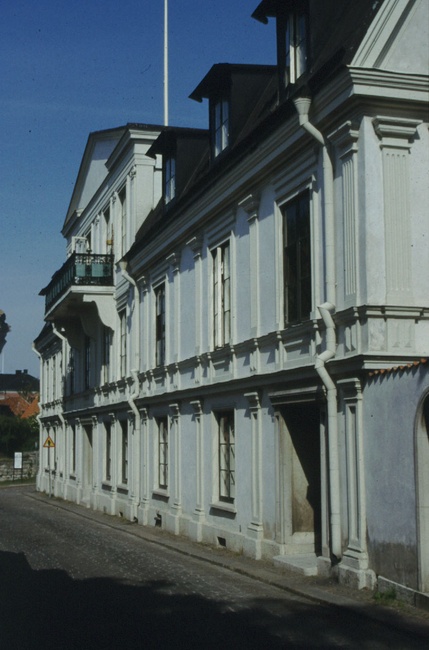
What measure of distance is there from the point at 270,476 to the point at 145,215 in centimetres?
1261

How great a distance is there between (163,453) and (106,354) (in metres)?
7.96

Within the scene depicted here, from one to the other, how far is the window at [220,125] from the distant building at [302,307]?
5 cm

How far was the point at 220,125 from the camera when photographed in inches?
764

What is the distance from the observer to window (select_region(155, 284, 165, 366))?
23.7m

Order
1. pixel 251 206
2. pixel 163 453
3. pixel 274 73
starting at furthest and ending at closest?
pixel 163 453
pixel 274 73
pixel 251 206

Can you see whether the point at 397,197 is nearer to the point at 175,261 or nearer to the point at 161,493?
the point at 175,261

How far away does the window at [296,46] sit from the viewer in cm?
1544

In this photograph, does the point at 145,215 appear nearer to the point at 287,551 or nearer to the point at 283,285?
the point at 283,285

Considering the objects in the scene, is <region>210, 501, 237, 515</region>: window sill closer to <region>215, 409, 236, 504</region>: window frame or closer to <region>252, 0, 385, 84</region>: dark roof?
<region>215, 409, 236, 504</region>: window frame

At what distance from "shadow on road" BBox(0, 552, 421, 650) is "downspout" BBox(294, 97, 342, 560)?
163 centimetres

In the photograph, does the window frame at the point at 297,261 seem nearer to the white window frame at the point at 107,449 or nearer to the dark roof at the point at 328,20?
the dark roof at the point at 328,20

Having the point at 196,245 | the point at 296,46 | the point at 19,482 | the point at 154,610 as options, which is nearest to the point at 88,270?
the point at 196,245

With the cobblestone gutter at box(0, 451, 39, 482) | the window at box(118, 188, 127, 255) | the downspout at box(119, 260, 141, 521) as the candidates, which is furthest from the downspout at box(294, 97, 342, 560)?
the cobblestone gutter at box(0, 451, 39, 482)

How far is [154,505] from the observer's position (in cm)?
2383
